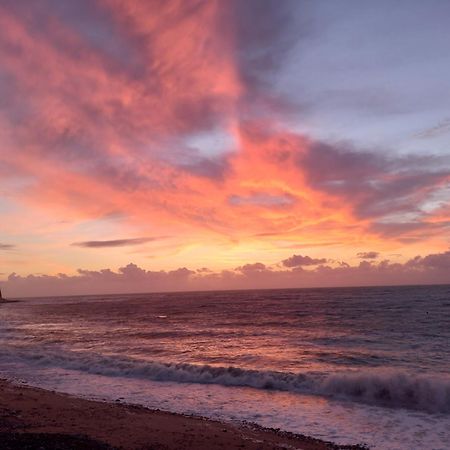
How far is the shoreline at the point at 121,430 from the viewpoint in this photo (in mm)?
11328

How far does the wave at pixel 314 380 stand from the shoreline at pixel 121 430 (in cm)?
699

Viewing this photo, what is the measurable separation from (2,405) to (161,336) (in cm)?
2778

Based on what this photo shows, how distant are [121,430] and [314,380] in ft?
38.4

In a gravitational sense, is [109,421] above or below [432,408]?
above

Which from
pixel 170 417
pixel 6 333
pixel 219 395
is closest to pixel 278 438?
pixel 170 417

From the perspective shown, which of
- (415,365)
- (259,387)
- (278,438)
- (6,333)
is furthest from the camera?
(6,333)

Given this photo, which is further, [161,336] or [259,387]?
[161,336]

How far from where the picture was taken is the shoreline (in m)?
11.3

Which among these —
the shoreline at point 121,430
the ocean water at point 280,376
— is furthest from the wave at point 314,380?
the shoreline at point 121,430

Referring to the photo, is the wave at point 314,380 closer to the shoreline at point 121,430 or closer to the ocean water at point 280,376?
the ocean water at point 280,376

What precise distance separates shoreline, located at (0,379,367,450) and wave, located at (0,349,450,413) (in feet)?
22.9

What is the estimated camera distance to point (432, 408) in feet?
58.7

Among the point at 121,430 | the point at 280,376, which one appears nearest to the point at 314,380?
the point at 280,376

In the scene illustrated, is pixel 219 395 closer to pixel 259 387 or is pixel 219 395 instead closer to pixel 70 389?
pixel 259 387
